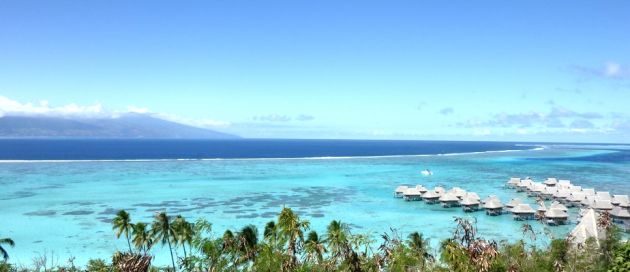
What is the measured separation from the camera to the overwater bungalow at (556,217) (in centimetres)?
3462

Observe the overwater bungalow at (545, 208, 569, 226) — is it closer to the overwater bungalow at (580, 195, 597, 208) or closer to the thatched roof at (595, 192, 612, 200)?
the overwater bungalow at (580, 195, 597, 208)

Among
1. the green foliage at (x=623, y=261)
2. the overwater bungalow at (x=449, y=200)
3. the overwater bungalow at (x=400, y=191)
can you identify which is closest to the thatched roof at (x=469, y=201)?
the overwater bungalow at (x=449, y=200)

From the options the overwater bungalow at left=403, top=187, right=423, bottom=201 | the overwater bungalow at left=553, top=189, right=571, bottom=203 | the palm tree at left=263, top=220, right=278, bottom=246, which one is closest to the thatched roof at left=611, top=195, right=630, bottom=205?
the overwater bungalow at left=553, top=189, right=571, bottom=203

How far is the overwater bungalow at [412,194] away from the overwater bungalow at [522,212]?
33.5 feet

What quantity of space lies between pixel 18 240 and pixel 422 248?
85.4 ft

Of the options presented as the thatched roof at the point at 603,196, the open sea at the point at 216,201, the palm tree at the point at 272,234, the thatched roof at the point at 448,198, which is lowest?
the open sea at the point at 216,201

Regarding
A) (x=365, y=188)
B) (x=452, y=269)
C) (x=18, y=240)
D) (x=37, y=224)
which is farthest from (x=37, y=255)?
(x=365, y=188)

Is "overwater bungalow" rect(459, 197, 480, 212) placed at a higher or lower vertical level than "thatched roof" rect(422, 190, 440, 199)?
lower

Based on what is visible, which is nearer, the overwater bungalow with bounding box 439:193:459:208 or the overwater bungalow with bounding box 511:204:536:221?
the overwater bungalow with bounding box 511:204:536:221

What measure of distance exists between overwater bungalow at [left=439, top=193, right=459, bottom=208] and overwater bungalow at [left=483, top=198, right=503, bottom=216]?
3.57 metres

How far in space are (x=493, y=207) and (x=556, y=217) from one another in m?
4.75

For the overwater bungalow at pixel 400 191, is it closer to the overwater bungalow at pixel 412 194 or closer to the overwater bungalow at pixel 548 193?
the overwater bungalow at pixel 412 194

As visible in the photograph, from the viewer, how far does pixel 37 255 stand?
2792cm

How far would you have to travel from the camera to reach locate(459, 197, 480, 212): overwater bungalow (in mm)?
39875
